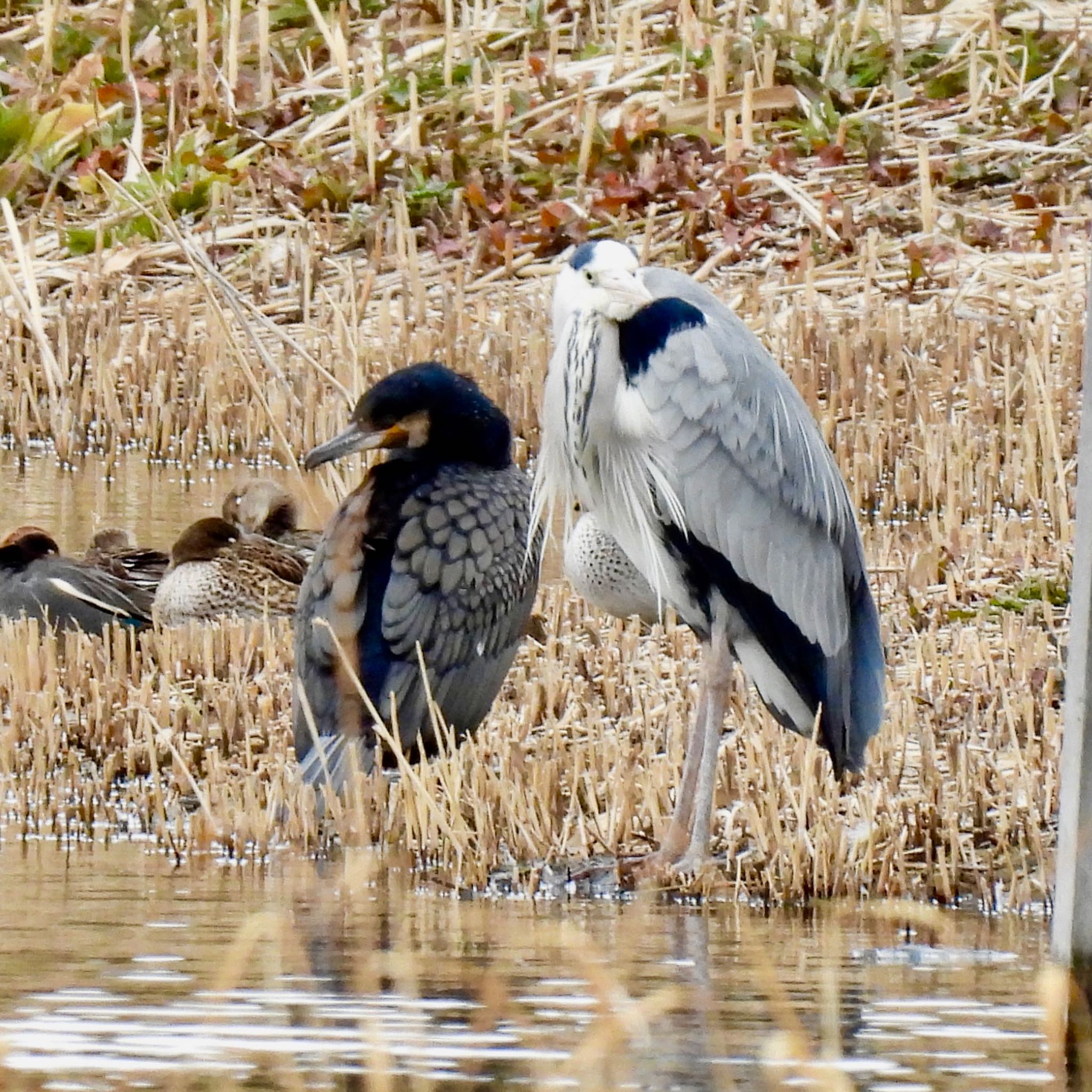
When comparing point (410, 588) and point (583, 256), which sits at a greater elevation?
point (583, 256)

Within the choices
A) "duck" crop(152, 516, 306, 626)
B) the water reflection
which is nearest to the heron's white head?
the water reflection

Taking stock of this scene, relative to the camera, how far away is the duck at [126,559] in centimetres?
859

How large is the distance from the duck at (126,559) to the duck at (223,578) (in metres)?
0.12

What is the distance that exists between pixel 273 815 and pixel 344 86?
10476 mm

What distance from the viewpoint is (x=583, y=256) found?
5461 mm

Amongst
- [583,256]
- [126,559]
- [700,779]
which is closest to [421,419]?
[583,256]

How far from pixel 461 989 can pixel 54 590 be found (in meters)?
3.98

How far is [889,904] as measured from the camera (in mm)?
4969

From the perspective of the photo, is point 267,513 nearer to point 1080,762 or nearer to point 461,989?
point 461,989

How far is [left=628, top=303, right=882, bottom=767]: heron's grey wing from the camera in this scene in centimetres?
549

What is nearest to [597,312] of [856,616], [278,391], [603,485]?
[603,485]

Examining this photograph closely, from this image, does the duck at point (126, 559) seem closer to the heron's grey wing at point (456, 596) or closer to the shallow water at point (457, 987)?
the heron's grey wing at point (456, 596)

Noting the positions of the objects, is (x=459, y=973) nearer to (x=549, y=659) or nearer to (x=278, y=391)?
(x=549, y=659)

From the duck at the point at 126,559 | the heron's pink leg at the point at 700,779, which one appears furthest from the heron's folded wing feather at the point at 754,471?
the duck at the point at 126,559
